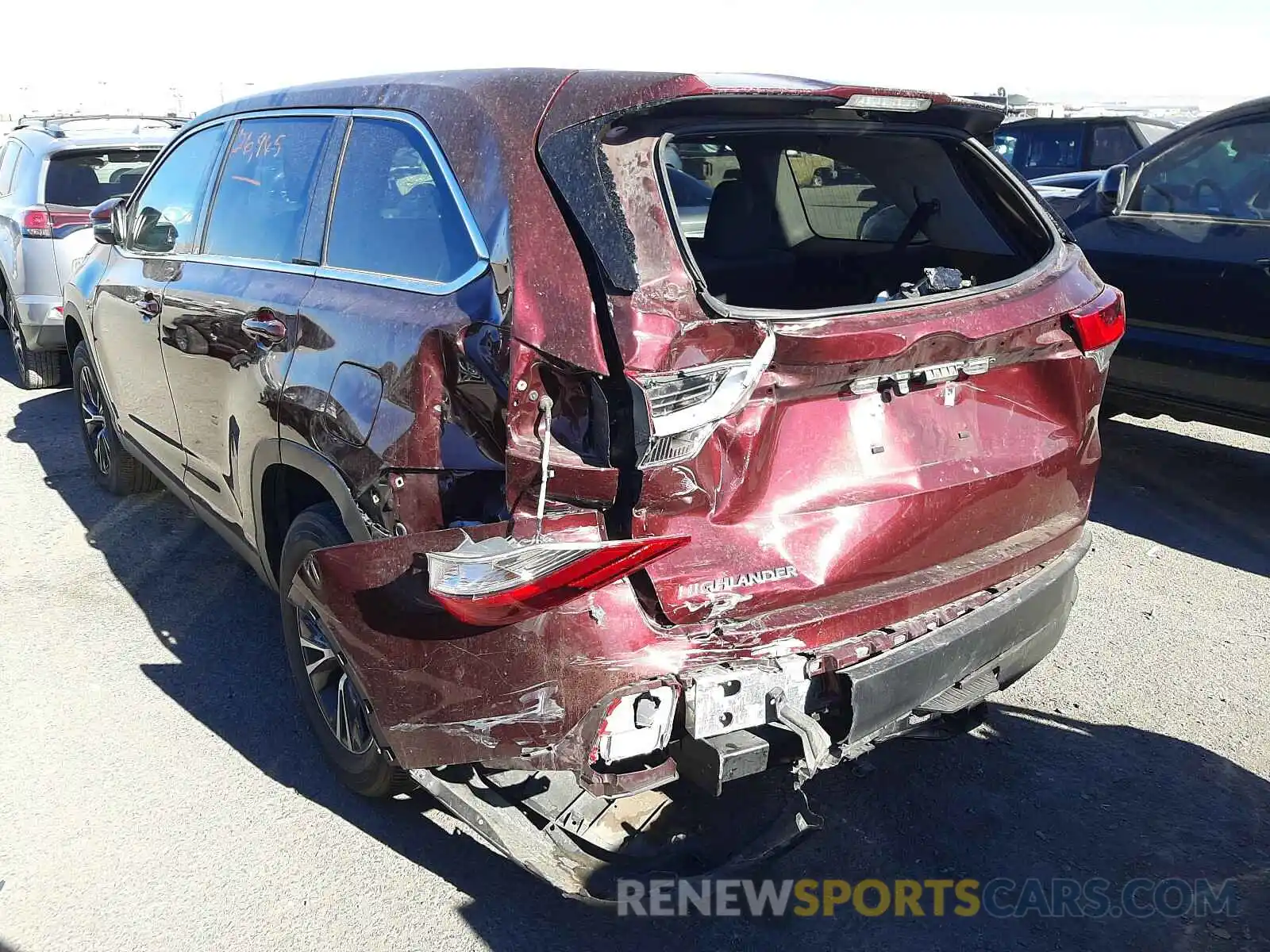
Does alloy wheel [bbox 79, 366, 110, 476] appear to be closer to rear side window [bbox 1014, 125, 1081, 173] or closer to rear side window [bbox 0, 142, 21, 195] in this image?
rear side window [bbox 0, 142, 21, 195]

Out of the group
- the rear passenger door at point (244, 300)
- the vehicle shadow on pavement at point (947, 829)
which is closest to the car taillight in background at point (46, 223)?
the rear passenger door at point (244, 300)

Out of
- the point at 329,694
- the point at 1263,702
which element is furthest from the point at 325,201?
the point at 1263,702

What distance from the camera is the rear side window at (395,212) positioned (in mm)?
2467

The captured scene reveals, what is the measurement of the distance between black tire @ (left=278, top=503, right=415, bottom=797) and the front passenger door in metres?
1.21

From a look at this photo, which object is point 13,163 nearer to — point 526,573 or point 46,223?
point 46,223

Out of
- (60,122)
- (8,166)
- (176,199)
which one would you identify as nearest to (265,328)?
(176,199)

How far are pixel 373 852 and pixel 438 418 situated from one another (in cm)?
128

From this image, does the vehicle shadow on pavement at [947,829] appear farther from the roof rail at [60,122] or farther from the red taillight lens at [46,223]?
the roof rail at [60,122]

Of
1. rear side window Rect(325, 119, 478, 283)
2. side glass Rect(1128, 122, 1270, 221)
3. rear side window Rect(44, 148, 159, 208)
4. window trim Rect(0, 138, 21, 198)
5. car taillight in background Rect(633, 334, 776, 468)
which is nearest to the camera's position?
car taillight in background Rect(633, 334, 776, 468)

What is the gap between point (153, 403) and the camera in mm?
4141

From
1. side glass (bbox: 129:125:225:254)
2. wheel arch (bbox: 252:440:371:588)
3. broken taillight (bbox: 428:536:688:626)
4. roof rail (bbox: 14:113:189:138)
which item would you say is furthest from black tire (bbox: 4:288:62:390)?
broken taillight (bbox: 428:536:688:626)

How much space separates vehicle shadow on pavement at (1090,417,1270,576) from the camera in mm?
4859

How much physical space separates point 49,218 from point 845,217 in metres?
5.90

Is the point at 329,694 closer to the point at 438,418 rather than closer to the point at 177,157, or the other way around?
the point at 438,418
